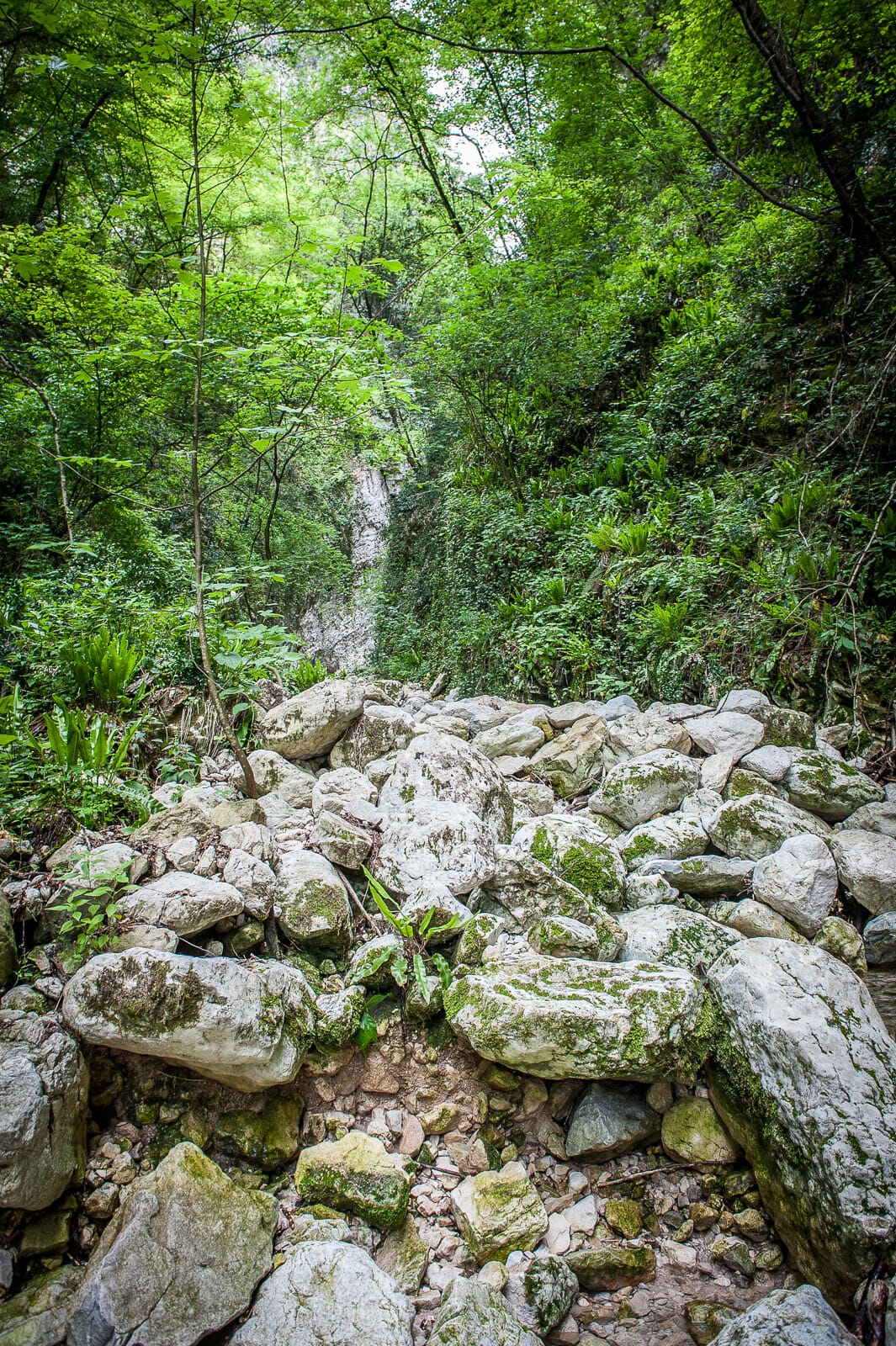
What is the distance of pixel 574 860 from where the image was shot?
2.78 m

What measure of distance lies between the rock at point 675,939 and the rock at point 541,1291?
39.2 inches

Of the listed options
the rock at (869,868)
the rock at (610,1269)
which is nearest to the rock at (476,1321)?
the rock at (610,1269)

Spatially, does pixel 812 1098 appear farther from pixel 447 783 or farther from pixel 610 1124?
pixel 447 783

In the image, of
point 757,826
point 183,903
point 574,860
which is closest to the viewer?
point 183,903

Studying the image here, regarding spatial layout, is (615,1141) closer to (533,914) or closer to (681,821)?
(533,914)

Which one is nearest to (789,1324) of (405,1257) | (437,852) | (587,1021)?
(587,1021)

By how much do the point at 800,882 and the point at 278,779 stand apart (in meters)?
2.68

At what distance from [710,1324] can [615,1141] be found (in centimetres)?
46

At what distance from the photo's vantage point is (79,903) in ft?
6.47

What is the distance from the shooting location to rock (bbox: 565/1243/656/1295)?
176 cm

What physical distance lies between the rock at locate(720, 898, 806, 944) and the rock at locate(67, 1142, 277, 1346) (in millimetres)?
2097

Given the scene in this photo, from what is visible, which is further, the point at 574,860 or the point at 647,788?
the point at 647,788

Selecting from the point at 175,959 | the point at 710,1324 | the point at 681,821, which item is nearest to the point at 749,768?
the point at 681,821

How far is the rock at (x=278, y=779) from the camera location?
10.5ft
